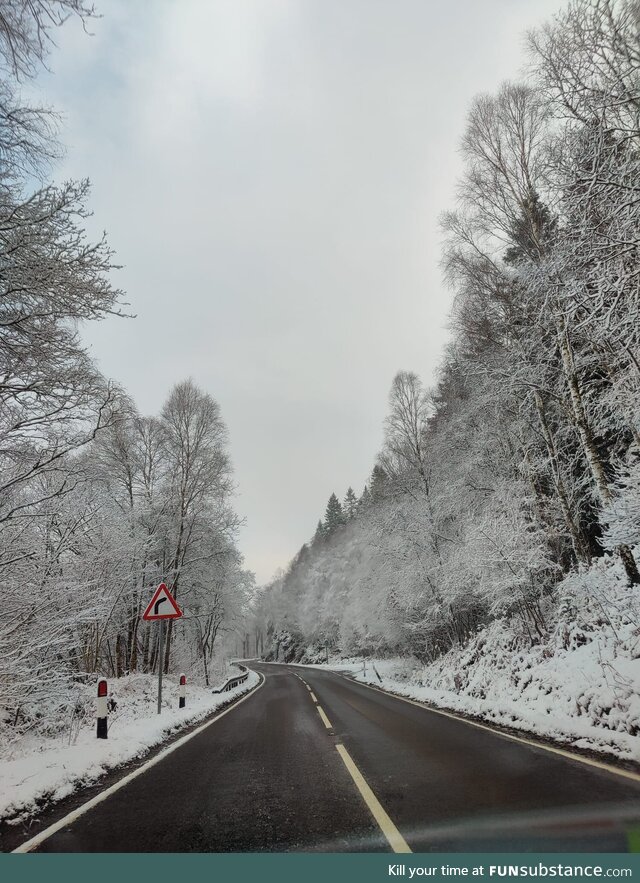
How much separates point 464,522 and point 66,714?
12.3 m

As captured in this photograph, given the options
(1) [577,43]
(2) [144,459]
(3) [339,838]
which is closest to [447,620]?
(2) [144,459]

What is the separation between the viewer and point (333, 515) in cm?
7725

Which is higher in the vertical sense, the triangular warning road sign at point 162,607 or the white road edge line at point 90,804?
the triangular warning road sign at point 162,607

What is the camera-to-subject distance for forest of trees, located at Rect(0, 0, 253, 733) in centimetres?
488

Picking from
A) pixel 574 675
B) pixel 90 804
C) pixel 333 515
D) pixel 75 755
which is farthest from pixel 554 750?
pixel 333 515

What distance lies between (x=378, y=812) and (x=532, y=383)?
8.72m

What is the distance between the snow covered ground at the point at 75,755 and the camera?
14.9 feet

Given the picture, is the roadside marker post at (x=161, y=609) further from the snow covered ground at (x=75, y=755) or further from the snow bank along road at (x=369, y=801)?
the snow bank along road at (x=369, y=801)

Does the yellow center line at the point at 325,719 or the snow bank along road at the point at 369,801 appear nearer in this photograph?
the snow bank along road at the point at 369,801

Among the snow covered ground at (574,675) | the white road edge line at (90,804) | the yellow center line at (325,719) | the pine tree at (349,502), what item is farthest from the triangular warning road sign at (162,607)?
the pine tree at (349,502)

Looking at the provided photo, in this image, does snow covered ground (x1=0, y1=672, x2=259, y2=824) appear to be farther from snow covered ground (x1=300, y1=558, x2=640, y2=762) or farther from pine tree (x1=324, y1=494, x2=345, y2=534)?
pine tree (x1=324, y1=494, x2=345, y2=534)

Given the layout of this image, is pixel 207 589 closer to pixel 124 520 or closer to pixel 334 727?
pixel 124 520

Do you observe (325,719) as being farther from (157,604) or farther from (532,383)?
(532,383)

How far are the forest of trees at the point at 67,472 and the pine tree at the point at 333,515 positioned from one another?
187ft
